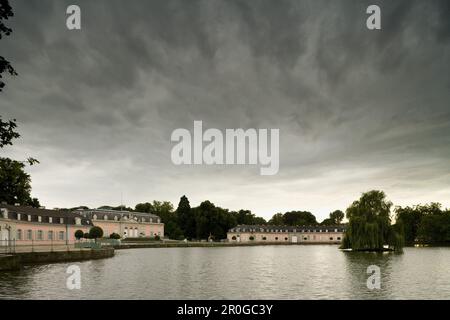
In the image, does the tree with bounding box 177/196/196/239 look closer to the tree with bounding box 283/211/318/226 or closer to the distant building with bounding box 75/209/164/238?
the distant building with bounding box 75/209/164/238

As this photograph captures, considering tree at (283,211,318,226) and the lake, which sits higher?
the lake

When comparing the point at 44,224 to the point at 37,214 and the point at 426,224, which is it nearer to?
the point at 37,214

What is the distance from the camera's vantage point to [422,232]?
104 metres

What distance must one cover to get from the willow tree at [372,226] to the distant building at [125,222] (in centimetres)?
6481

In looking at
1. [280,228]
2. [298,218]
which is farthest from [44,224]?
[298,218]

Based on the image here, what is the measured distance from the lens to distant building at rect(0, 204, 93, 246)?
53125mm

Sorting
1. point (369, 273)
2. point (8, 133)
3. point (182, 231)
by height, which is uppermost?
point (8, 133)

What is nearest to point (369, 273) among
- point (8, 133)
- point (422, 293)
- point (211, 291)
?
point (422, 293)

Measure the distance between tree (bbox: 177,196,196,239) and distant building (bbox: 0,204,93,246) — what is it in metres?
42.6

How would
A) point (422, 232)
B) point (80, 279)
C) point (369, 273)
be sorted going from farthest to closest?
point (422, 232) < point (369, 273) < point (80, 279)

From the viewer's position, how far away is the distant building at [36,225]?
53.1 metres

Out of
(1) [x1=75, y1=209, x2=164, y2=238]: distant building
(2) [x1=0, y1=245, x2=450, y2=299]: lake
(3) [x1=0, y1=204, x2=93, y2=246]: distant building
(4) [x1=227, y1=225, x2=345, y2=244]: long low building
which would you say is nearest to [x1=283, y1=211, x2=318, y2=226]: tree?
(4) [x1=227, y1=225, x2=345, y2=244]: long low building
